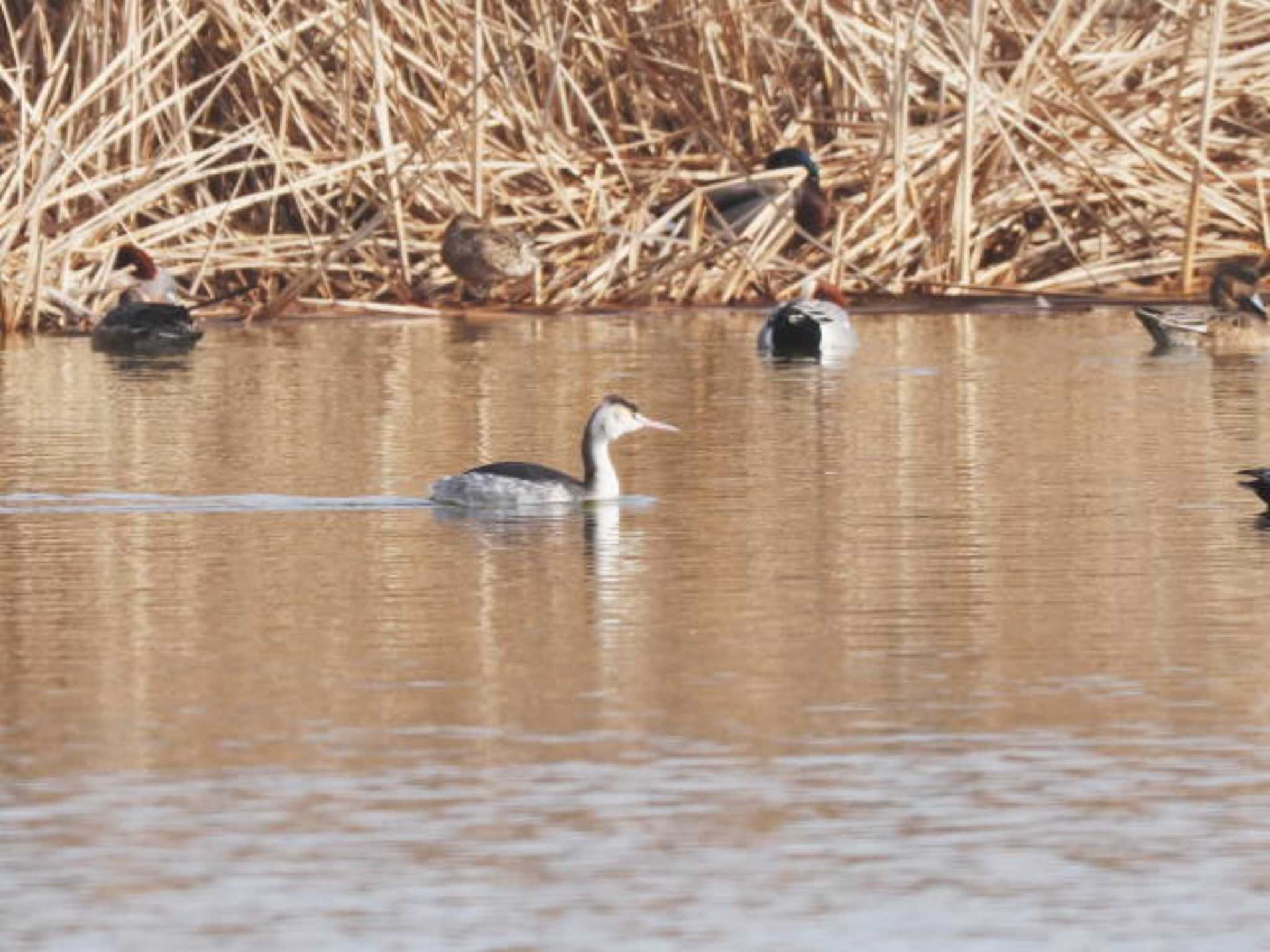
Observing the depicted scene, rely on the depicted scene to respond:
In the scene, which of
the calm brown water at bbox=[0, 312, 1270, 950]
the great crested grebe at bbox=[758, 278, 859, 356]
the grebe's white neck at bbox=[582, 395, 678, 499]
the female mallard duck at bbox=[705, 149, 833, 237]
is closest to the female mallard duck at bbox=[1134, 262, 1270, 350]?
the great crested grebe at bbox=[758, 278, 859, 356]

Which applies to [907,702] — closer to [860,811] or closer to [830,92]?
[860,811]

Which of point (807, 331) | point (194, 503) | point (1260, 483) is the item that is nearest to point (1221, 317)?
point (807, 331)

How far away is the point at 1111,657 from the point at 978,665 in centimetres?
31

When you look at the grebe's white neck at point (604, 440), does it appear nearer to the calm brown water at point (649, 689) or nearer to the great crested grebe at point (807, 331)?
the calm brown water at point (649, 689)

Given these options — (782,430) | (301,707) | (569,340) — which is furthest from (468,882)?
(569,340)

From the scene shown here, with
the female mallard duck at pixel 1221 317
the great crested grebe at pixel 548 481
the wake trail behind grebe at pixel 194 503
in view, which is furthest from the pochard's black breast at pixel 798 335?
the wake trail behind grebe at pixel 194 503

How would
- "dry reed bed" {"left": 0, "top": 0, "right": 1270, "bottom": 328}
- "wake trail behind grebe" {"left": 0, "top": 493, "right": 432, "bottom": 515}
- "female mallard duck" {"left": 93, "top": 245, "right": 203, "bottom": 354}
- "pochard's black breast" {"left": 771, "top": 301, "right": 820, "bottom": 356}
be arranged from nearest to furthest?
"wake trail behind grebe" {"left": 0, "top": 493, "right": 432, "bottom": 515}, "pochard's black breast" {"left": 771, "top": 301, "right": 820, "bottom": 356}, "female mallard duck" {"left": 93, "top": 245, "right": 203, "bottom": 354}, "dry reed bed" {"left": 0, "top": 0, "right": 1270, "bottom": 328}

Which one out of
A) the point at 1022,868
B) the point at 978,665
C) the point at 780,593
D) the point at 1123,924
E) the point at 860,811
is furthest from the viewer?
the point at 780,593

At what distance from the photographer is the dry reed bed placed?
20188 millimetres

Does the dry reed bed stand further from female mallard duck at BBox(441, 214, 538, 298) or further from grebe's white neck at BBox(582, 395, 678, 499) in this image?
grebe's white neck at BBox(582, 395, 678, 499)

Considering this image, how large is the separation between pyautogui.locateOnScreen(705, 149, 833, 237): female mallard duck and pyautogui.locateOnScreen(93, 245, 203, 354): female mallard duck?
3.64 m

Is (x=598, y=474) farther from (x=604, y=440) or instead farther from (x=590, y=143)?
(x=590, y=143)

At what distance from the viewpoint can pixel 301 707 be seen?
22.9 feet

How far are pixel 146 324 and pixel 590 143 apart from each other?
469cm
